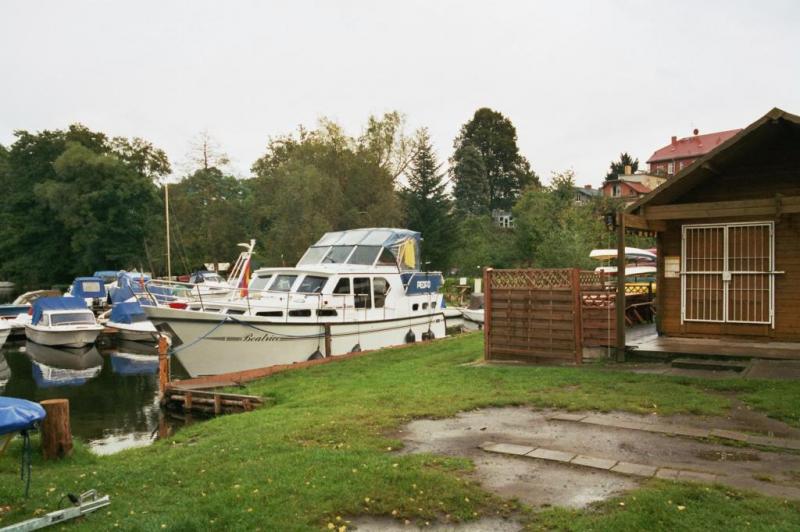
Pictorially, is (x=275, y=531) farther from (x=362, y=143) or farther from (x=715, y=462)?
(x=362, y=143)

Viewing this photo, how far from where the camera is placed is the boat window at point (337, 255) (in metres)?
20.2

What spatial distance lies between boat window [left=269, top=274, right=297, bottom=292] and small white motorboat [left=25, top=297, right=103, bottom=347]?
11555 millimetres

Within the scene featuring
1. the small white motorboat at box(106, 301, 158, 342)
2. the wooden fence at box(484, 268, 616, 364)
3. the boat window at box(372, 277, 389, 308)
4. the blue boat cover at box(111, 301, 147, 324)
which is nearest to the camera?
the wooden fence at box(484, 268, 616, 364)

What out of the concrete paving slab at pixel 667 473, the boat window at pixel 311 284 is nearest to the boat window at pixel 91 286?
the boat window at pixel 311 284

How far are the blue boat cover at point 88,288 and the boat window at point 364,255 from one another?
26923 millimetres

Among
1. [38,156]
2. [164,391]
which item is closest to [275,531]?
[164,391]

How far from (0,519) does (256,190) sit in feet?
137

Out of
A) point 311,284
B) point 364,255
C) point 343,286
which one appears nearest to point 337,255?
point 364,255

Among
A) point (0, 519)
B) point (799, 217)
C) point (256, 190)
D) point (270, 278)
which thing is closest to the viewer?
point (0, 519)

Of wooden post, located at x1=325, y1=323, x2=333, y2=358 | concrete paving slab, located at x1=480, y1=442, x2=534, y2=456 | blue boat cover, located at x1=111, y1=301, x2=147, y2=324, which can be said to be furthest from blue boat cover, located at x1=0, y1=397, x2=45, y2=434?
blue boat cover, located at x1=111, y1=301, x2=147, y2=324

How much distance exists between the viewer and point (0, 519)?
541 cm

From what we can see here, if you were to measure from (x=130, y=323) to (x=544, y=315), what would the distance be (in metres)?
23.1

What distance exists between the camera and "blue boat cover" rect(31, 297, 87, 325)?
2697cm

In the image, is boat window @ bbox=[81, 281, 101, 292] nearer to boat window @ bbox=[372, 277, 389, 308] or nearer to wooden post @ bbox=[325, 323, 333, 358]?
boat window @ bbox=[372, 277, 389, 308]
